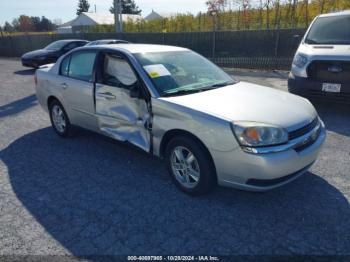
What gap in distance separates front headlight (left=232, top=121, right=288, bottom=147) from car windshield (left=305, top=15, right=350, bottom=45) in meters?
4.28

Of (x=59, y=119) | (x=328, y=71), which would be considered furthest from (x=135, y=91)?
(x=328, y=71)

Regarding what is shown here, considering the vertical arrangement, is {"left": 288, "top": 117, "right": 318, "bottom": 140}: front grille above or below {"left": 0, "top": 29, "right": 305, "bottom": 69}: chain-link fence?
below

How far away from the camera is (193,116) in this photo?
2.88m

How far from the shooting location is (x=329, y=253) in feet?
7.70

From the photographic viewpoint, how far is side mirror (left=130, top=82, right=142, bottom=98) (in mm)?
3395

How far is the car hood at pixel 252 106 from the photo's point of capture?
2795 millimetres

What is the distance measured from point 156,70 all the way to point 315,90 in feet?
11.6

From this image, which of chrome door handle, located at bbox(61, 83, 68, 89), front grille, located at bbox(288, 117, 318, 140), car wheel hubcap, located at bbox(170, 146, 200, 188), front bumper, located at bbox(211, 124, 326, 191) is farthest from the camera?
chrome door handle, located at bbox(61, 83, 68, 89)

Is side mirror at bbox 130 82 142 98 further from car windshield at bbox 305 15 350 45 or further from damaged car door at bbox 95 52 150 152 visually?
car windshield at bbox 305 15 350 45

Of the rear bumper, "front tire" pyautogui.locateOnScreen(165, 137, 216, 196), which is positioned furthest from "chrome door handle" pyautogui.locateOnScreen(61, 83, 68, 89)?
the rear bumper

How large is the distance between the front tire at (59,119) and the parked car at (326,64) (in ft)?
14.0

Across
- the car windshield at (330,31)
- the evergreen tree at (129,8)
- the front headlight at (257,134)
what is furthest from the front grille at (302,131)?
the evergreen tree at (129,8)

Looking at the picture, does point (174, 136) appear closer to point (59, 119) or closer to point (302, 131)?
point (302, 131)

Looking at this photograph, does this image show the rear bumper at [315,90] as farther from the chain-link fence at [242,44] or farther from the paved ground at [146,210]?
the chain-link fence at [242,44]
